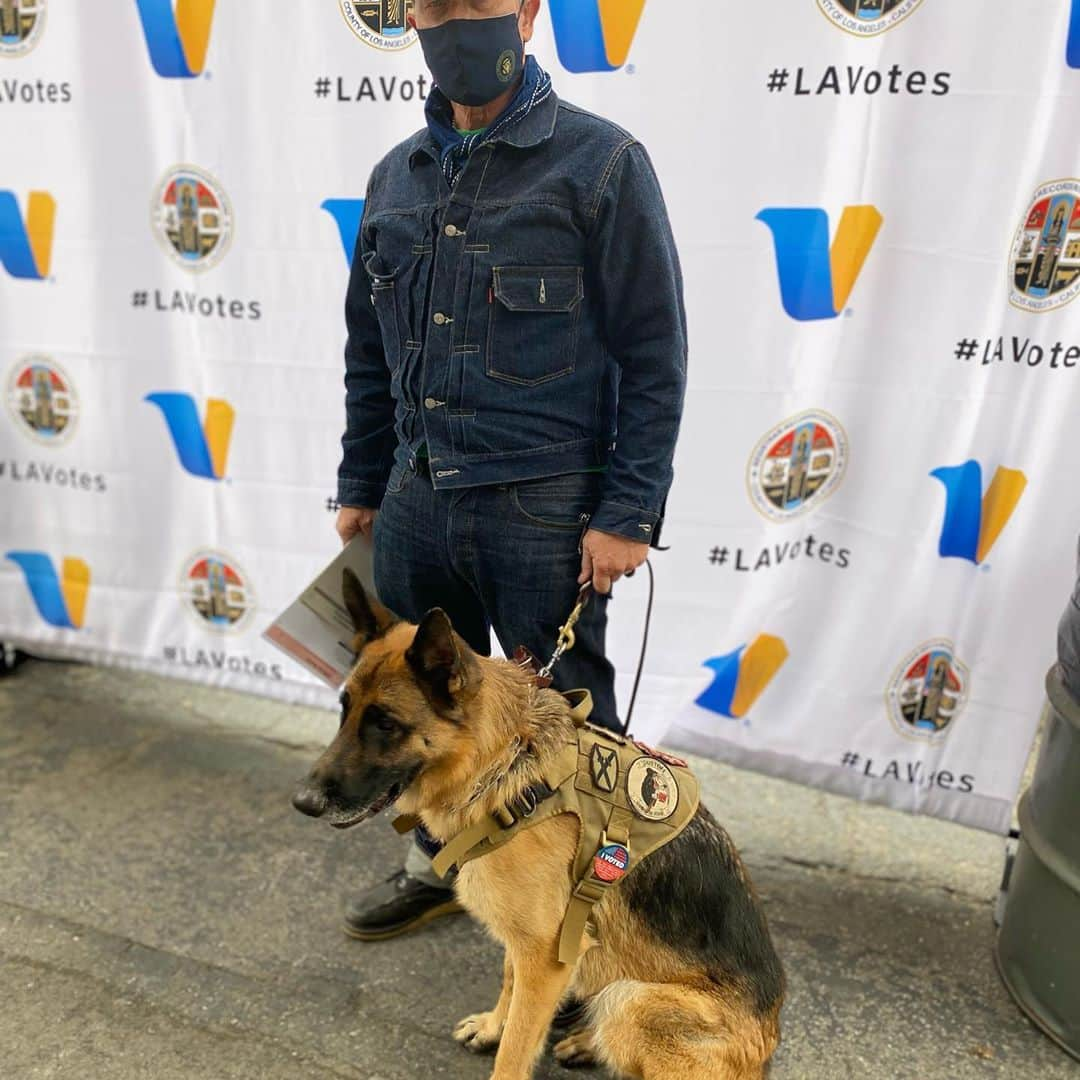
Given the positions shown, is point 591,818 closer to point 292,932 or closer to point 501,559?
point 501,559

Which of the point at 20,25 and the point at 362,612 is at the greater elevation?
the point at 20,25

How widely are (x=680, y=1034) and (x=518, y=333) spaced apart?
1.45m

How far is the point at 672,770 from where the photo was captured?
1.95 m

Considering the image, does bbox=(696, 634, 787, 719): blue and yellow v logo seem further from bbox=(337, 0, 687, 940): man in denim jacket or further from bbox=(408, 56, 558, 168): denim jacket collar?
bbox=(408, 56, 558, 168): denim jacket collar

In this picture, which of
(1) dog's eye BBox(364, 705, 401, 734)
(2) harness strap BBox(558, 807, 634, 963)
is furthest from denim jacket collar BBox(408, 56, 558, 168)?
(2) harness strap BBox(558, 807, 634, 963)

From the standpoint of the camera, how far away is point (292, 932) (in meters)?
2.52

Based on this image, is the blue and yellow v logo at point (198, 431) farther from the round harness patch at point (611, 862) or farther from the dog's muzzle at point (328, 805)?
the round harness patch at point (611, 862)

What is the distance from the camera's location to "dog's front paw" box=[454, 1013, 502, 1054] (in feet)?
7.00

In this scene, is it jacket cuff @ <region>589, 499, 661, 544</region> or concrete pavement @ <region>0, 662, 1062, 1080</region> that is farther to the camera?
concrete pavement @ <region>0, 662, 1062, 1080</region>

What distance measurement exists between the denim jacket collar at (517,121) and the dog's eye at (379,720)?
1.19 m

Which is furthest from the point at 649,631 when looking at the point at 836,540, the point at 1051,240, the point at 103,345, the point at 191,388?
the point at 103,345

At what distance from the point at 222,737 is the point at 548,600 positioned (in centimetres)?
206

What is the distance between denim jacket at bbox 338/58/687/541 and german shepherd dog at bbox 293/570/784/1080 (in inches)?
18.0

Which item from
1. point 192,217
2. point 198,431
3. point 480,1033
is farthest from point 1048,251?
point 198,431
